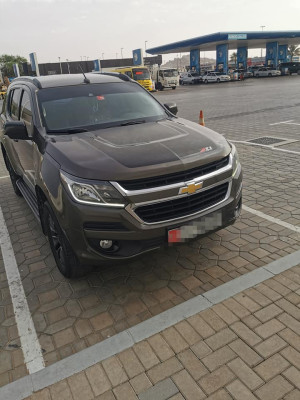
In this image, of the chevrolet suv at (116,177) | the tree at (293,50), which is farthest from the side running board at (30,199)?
the tree at (293,50)

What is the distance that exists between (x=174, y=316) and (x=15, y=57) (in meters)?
98.3

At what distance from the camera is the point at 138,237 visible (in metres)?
2.71

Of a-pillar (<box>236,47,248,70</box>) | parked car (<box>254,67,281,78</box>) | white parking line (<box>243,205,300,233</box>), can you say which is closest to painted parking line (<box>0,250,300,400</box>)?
white parking line (<box>243,205,300,233</box>)

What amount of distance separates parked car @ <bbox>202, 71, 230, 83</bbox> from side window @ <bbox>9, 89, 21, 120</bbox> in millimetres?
40807

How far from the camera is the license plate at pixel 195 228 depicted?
9.34ft

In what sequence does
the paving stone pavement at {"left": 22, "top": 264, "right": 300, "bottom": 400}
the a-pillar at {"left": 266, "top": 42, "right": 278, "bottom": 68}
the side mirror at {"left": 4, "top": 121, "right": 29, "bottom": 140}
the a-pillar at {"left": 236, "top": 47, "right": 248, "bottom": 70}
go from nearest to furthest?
the paving stone pavement at {"left": 22, "top": 264, "right": 300, "bottom": 400}, the side mirror at {"left": 4, "top": 121, "right": 29, "bottom": 140}, the a-pillar at {"left": 266, "top": 42, "right": 278, "bottom": 68}, the a-pillar at {"left": 236, "top": 47, "right": 248, "bottom": 70}

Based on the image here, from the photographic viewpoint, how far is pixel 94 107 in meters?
3.91

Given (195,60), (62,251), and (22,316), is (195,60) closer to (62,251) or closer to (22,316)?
(62,251)

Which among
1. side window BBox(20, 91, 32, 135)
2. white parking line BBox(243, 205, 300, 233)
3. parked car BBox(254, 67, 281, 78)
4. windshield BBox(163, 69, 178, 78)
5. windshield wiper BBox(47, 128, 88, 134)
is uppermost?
windshield BBox(163, 69, 178, 78)

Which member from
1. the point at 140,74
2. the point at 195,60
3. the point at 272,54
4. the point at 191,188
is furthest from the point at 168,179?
the point at 272,54

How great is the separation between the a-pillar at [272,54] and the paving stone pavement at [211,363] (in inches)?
2209

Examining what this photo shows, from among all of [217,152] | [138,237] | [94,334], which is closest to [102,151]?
[138,237]

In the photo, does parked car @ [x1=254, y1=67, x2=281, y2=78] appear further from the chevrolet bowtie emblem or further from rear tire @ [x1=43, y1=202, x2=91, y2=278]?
rear tire @ [x1=43, y1=202, x2=91, y2=278]

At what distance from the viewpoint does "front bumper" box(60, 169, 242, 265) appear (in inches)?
104
